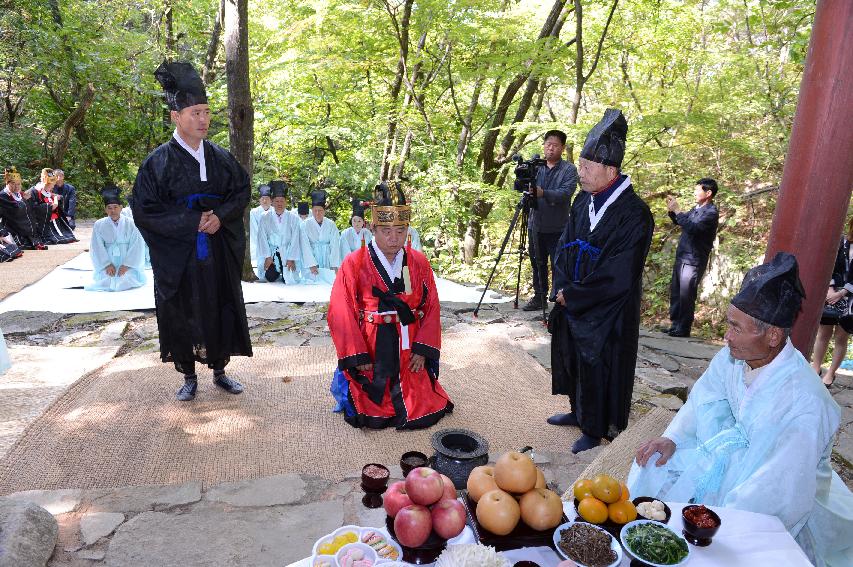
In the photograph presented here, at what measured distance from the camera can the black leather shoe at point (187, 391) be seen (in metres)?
4.60

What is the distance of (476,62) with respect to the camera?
36.9 ft

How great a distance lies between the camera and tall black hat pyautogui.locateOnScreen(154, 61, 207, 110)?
4082mm

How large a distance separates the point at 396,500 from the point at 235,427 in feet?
9.35

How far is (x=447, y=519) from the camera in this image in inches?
66.3

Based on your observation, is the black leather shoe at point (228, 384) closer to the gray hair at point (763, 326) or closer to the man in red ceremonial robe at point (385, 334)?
the man in red ceremonial robe at point (385, 334)

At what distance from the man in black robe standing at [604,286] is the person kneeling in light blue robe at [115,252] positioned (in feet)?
23.3

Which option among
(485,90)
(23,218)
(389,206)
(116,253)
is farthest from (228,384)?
(485,90)

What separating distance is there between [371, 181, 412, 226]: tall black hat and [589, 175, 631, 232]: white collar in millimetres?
1326

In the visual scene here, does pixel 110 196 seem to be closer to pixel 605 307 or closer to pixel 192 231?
pixel 192 231

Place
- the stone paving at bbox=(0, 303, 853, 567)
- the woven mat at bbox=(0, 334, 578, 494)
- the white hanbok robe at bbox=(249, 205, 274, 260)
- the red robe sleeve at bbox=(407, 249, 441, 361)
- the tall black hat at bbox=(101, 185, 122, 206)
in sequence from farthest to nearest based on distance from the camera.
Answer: the white hanbok robe at bbox=(249, 205, 274, 260)
the tall black hat at bbox=(101, 185, 122, 206)
the red robe sleeve at bbox=(407, 249, 441, 361)
the woven mat at bbox=(0, 334, 578, 494)
the stone paving at bbox=(0, 303, 853, 567)

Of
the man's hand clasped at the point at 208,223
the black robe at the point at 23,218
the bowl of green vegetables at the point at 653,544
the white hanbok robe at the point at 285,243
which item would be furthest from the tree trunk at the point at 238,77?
the black robe at the point at 23,218

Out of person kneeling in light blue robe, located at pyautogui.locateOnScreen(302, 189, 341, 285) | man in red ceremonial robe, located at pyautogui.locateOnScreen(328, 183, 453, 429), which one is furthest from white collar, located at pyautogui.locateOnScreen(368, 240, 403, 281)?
person kneeling in light blue robe, located at pyautogui.locateOnScreen(302, 189, 341, 285)

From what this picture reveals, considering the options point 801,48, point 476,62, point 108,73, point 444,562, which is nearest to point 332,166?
point 476,62

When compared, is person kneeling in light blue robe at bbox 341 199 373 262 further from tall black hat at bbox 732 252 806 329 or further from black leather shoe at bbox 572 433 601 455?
tall black hat at bbox 732 252 806 329
